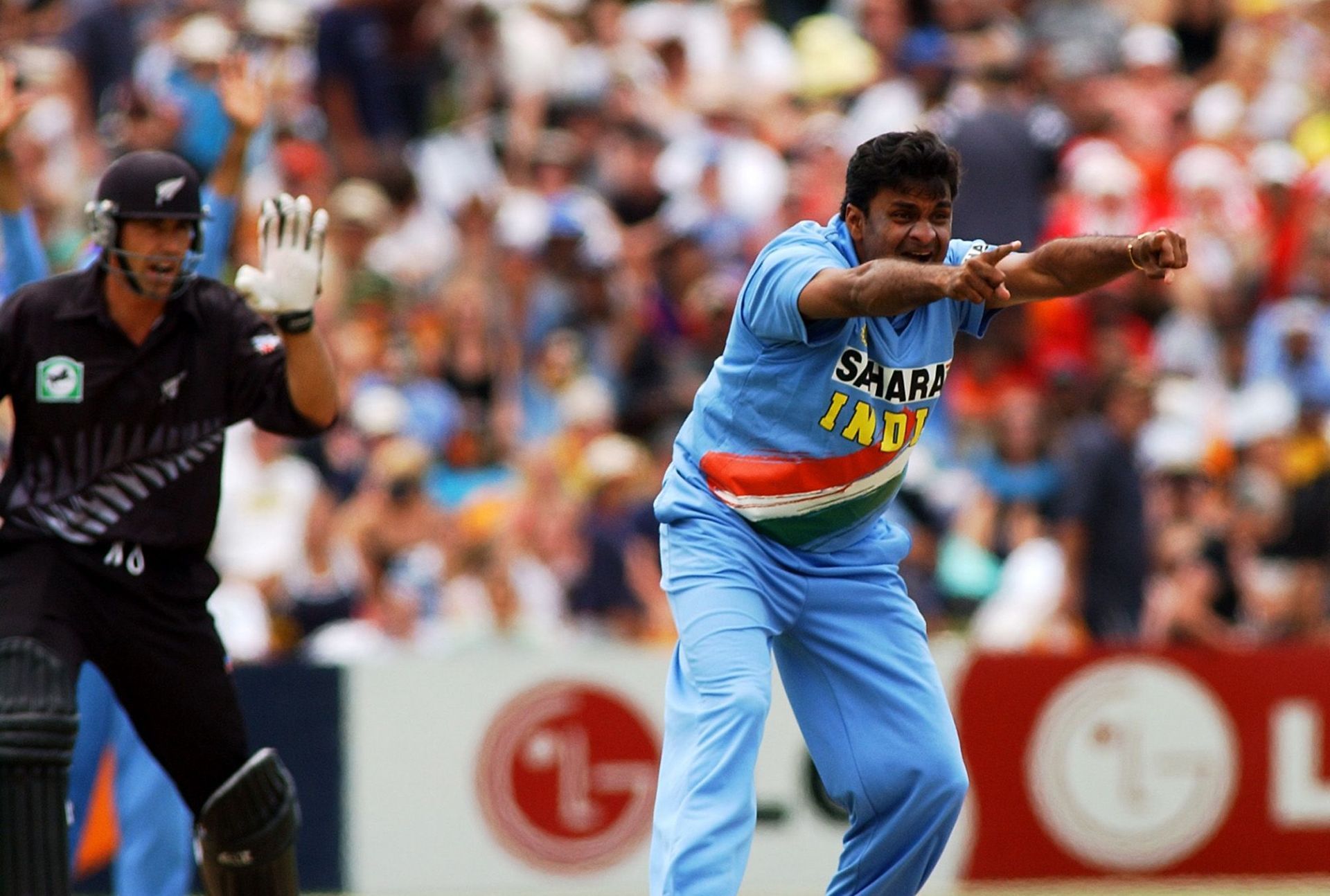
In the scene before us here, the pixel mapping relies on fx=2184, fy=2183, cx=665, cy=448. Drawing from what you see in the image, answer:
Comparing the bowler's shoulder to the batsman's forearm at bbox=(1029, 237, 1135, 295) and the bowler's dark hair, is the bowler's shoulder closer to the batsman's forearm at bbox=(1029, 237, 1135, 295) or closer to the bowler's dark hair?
the bowler's dark hair

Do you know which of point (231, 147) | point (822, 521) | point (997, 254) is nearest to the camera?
point (997, 254)

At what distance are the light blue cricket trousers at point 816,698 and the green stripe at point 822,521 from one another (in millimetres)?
38

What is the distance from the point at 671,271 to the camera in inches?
517

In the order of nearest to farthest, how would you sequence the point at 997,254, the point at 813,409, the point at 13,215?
the point at 997,254
the point at 813,409
the point at 13,215

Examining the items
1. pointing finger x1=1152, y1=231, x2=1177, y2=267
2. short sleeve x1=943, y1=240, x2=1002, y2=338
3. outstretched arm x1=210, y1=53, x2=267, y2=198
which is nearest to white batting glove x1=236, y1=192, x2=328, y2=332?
outstretched arm x1=210, y1=53, x2=267, y2=198

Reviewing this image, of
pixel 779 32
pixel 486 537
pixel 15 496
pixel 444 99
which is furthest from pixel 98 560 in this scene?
pixel 779 32

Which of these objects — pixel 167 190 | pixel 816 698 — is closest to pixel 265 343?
pixel 167 190

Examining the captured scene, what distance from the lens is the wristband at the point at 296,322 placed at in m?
6.49

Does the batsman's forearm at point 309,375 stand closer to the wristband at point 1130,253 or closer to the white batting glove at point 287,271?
the white batting glove at point 287,271

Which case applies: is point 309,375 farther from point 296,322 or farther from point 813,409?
point 813,409

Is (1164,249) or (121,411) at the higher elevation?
(1164,249)

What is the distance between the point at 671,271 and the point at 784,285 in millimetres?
7560

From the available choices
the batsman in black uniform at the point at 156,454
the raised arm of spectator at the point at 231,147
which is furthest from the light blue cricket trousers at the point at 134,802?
the raised arm of spectator at the point at 231,147

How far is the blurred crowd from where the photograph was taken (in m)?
11.0
